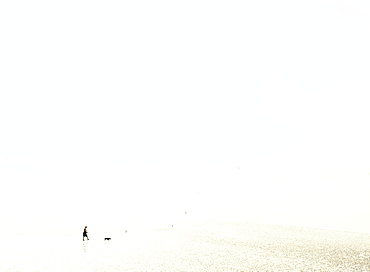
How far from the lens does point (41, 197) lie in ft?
525

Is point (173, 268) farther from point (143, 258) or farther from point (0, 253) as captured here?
point (0, 253)

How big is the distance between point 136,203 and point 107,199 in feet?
54.6

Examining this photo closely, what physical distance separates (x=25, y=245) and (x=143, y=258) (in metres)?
18.5

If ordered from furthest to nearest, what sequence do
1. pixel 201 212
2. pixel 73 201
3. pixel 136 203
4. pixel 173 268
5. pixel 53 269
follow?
pixel 201 212 < pixel 136 203 < pixel 73 201 < pixel 173 268 < pixel 53 269

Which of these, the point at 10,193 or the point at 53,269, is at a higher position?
the point at 10,193

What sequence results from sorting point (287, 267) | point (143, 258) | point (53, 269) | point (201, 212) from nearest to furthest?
1. point (53, 269)
2. point (287, 267)
3. point (143, 258)
4. point (201, 212)

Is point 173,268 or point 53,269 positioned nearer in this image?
point 53,269

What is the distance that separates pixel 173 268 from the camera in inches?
1513

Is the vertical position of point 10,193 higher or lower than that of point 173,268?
higher

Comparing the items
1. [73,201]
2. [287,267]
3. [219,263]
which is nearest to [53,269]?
[219,263]

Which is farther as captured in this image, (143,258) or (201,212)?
(201,212)

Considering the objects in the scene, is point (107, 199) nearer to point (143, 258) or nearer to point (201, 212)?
point (201, 212)

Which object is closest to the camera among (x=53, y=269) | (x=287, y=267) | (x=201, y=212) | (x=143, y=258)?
(x=53, y=269)

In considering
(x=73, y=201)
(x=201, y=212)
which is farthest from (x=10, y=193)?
(x=201, y=212)
